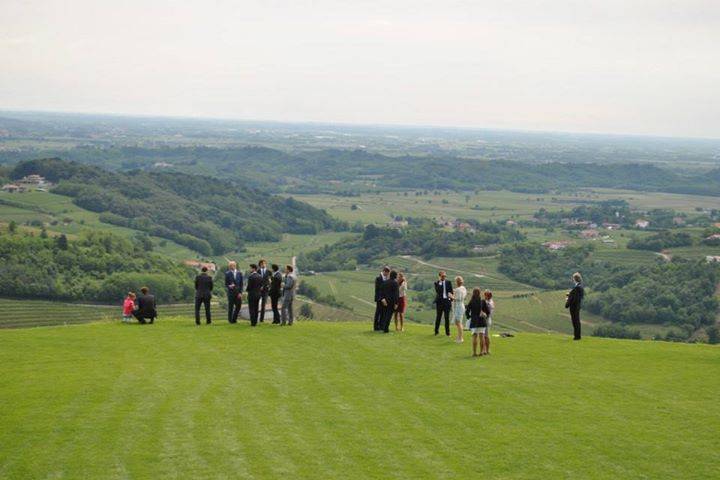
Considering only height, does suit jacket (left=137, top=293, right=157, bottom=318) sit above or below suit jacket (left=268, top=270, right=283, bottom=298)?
below

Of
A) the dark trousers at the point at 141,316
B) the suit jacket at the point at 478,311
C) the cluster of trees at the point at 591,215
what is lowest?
the cluster of trees at the point at 591,215

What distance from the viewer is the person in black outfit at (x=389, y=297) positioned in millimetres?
25344

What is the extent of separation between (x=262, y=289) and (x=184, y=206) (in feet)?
385

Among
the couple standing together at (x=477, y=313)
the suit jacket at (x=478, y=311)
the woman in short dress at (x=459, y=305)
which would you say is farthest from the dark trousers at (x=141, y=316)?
the suit jacket at (x=478, y=311)

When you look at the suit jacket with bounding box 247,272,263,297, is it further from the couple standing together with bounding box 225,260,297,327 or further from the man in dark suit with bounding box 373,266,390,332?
the man in dark suit with bounding box 373,266,390,332

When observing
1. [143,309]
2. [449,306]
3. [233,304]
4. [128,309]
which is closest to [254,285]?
[233,304]

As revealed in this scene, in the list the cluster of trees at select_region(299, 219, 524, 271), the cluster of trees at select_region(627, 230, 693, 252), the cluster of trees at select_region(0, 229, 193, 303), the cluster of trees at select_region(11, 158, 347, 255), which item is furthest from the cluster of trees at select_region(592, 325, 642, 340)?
the cluster of trees at select_region(11, 158, 347, 255)

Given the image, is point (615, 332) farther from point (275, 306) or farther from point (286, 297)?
point (286, 297)

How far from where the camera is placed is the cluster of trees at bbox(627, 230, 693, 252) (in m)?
102

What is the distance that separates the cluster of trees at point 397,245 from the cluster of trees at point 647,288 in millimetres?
20053

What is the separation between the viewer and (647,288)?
7238 cm

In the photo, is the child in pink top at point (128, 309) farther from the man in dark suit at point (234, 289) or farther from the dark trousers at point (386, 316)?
the dark trousers at point (386, 316)

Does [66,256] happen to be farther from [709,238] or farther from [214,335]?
[709,238]

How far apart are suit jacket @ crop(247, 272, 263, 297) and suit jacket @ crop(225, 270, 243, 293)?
1.61 ft
